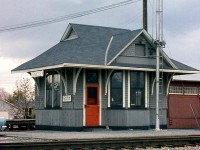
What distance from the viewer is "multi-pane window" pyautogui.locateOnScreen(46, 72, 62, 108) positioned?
91.0 feet

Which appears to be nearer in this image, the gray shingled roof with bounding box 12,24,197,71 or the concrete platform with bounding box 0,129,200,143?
the concrete platform with bounding box 0,129,200,143

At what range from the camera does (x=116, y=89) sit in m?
27.5

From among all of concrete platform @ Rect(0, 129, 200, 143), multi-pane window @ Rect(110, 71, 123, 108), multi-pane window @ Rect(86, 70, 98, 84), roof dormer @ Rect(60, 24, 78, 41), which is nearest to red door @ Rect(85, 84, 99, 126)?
multi-pane window @ Rect(86, 70, 98, 84)

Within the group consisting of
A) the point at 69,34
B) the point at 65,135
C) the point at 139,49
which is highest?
Answer: the point at 69,34

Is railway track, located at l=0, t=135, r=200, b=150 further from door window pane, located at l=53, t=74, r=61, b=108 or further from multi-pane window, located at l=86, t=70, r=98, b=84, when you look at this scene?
door window pane, located at l=53, t=74, r=61, b=108

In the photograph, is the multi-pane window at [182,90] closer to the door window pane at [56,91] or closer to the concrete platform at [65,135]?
the concrete platform at [65,135]

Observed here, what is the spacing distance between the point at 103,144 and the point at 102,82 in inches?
412

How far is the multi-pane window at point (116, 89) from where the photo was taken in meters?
27.5

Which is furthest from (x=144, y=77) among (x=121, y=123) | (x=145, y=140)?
(x=145, y=140)

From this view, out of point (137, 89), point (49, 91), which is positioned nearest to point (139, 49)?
point (137, 89)

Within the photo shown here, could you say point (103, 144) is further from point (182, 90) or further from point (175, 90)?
point (182, 90)

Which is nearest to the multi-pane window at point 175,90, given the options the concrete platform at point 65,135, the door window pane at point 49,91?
the concrete platform at point 65,135

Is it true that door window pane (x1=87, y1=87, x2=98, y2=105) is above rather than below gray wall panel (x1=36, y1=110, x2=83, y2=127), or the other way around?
above

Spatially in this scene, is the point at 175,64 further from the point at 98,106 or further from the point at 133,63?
the point at 98,106
